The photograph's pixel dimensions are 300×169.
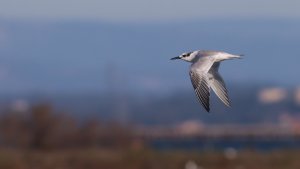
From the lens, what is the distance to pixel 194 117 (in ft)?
408

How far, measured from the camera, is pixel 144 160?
22344 millimetres

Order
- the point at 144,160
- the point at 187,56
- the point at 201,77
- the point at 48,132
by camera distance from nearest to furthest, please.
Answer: the point at 201,77
the point at 187,56
the point at 144,160
the point at 48,132

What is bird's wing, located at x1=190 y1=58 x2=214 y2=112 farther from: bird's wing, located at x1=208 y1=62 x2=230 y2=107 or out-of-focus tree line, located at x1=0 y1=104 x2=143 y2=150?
out-of-focus tree line, located at x1=0 y1=104 x2=143 y2=150

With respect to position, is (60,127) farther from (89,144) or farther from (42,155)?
(42,155)

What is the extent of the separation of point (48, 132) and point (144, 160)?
7.85 m

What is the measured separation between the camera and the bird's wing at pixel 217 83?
21.4ft

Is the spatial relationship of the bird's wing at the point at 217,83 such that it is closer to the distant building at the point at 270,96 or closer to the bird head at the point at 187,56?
the bird head at the point at 187,56

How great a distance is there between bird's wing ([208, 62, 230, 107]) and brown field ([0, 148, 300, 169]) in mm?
14722

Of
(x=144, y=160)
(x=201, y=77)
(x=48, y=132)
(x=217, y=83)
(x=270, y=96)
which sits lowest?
(x=270, y=96)

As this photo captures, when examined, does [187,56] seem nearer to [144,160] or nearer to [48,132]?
[144,160]

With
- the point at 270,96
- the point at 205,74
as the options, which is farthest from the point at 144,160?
the point at 270,96

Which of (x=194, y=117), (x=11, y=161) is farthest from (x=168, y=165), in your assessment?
(x=194, y=117)

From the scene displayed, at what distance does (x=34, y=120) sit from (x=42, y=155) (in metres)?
6.55

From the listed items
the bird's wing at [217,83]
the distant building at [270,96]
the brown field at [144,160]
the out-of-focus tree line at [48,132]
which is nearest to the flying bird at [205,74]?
the bird's wing at [217,83]
